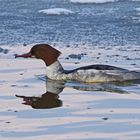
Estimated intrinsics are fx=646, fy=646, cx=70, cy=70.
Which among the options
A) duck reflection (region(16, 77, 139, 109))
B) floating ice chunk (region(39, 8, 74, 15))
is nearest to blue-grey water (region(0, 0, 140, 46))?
floating ice chunk (region(39, 8, 74, 15))

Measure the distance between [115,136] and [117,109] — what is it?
163 centimetres

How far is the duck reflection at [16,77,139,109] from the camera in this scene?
1002 centimetres

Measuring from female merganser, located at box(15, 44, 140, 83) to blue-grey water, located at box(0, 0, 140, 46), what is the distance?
4.03 m

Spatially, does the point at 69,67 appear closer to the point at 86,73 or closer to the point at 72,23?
the point at 86,73

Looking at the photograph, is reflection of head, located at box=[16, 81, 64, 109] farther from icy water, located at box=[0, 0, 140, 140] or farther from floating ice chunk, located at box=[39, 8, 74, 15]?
floating ice chunk, located at box=[39, 8, 74, 15]

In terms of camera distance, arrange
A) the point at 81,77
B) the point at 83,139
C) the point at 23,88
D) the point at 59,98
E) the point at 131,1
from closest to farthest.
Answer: the point at 83,139, the point at 59,98, the point at 23,88, the point at 81,77, the point at 131,1

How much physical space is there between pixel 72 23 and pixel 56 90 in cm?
869

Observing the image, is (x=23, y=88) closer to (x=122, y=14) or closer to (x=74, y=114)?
(x=74, y=114)

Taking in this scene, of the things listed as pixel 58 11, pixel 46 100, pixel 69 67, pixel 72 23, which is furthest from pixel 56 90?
pixel 58 11

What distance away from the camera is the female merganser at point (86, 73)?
40.4 feet

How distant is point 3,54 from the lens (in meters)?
15.2

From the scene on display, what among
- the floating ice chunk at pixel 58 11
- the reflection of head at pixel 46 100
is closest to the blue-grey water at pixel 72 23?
the floating ice chunk at pixel 58 11

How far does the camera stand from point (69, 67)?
13812 millimetres

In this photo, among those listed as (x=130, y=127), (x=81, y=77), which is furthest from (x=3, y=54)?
(x=130, y=127)
